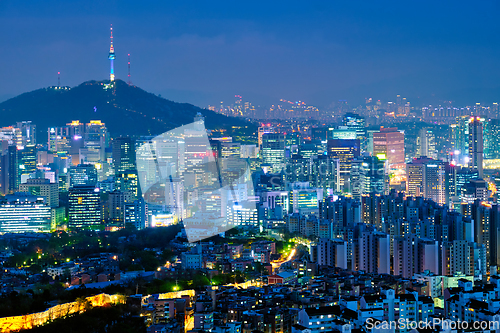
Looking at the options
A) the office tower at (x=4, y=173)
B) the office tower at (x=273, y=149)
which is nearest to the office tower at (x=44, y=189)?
the office tower at (x=4, y=173)

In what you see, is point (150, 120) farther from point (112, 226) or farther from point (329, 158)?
point (112, 226)

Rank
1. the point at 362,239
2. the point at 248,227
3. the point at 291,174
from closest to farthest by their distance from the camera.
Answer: the point at 362,239 → the point at 248,227 → the point at 291,174

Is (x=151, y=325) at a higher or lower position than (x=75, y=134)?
lower

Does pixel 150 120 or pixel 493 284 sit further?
pixel 150 120

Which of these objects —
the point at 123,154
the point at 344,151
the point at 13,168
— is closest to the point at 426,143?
the point at 344,151

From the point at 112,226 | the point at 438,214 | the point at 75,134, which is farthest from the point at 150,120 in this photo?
the point at 438,214

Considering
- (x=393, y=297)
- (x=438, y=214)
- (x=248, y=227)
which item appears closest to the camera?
(x=393, y=297)

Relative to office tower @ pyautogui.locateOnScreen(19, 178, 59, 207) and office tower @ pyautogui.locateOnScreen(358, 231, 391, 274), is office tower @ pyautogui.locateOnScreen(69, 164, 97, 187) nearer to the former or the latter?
office tower @ pyautogui.locateOnScreen(19, 178, 59, 207)
